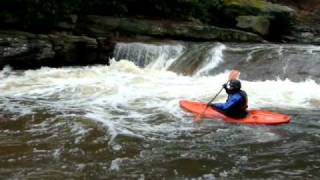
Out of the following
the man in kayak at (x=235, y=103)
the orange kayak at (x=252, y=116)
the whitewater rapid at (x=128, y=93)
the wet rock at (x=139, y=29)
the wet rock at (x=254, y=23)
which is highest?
the wet rock at (x=254, y=23)

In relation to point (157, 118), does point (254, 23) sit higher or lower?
higher

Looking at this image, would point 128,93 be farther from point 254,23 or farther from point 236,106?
point 254,23

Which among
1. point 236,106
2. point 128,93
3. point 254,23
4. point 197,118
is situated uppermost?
point 254,23

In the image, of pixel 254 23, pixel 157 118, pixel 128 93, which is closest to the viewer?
pixel 157 118

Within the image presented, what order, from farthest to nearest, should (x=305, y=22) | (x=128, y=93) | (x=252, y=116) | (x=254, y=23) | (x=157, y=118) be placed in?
1. (x=305, y=22)
2. (x=254, y=23)
3. (x=128, y=93)
4. (x=157, y=118)
5. (x=252, y=116)

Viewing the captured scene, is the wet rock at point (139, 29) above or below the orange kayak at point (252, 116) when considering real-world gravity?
above

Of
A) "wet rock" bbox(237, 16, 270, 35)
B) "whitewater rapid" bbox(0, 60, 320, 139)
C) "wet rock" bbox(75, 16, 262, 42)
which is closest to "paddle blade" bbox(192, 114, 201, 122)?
"whitewater rapid" bbox(0, 60, 320, 139)

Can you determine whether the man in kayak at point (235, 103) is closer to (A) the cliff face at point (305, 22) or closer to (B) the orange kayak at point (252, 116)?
(B) the orange kayak at point (252, 116)

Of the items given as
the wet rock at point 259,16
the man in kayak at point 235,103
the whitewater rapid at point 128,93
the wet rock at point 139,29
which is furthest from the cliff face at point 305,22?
the man in kayak at point 235,103

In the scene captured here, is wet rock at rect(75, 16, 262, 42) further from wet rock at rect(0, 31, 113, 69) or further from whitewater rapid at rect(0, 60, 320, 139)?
whitewater rapid at rect(0, 60, 320, 139)

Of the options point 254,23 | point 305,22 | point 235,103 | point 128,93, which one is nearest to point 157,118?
point 235,103

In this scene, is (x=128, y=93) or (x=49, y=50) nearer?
(x=128, y=93)

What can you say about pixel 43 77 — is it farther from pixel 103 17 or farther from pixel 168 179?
pixel 168 179

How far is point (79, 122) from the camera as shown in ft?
26.6
